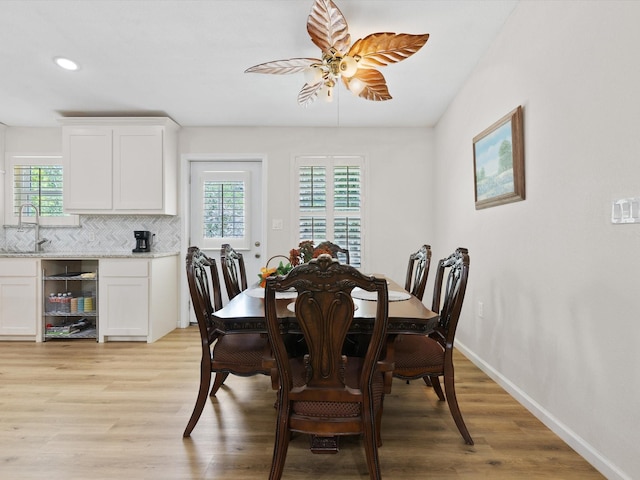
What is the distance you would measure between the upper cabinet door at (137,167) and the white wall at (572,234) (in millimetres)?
3320

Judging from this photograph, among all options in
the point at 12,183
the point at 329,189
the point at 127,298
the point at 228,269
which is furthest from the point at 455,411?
the point at 12,183

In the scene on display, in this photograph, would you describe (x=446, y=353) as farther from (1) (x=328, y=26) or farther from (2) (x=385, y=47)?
(1) (x=328, y=26)

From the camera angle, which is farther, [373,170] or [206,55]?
[373,170]

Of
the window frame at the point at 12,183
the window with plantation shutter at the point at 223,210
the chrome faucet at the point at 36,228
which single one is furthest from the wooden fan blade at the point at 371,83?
the chrome faucet at the point at 36,228

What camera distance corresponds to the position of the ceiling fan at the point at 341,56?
2094 mm

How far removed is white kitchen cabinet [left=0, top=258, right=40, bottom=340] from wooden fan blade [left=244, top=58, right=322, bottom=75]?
3189 millimetres

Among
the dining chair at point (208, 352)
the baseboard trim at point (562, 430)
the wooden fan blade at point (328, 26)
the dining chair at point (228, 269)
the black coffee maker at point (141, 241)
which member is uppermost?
the wooden fan blade at point (328, 26)

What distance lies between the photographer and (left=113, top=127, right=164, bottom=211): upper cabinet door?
13.7 ft

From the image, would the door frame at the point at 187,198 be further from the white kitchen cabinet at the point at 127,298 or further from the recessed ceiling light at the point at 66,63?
the recessed ceiling light at the point at 66,63

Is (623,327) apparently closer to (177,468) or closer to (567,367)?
(567,367)

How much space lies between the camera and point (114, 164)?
13.6 ft

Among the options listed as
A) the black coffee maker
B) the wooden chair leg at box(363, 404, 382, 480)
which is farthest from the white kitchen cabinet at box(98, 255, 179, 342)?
the wooden chair leg at box(363, 404, 382, 480)

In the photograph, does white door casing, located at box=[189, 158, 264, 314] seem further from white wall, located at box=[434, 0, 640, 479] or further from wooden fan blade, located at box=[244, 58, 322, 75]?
white wall, located at box=[434, 0, 640, 479]

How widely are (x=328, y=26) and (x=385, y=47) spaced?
1.12 ft
